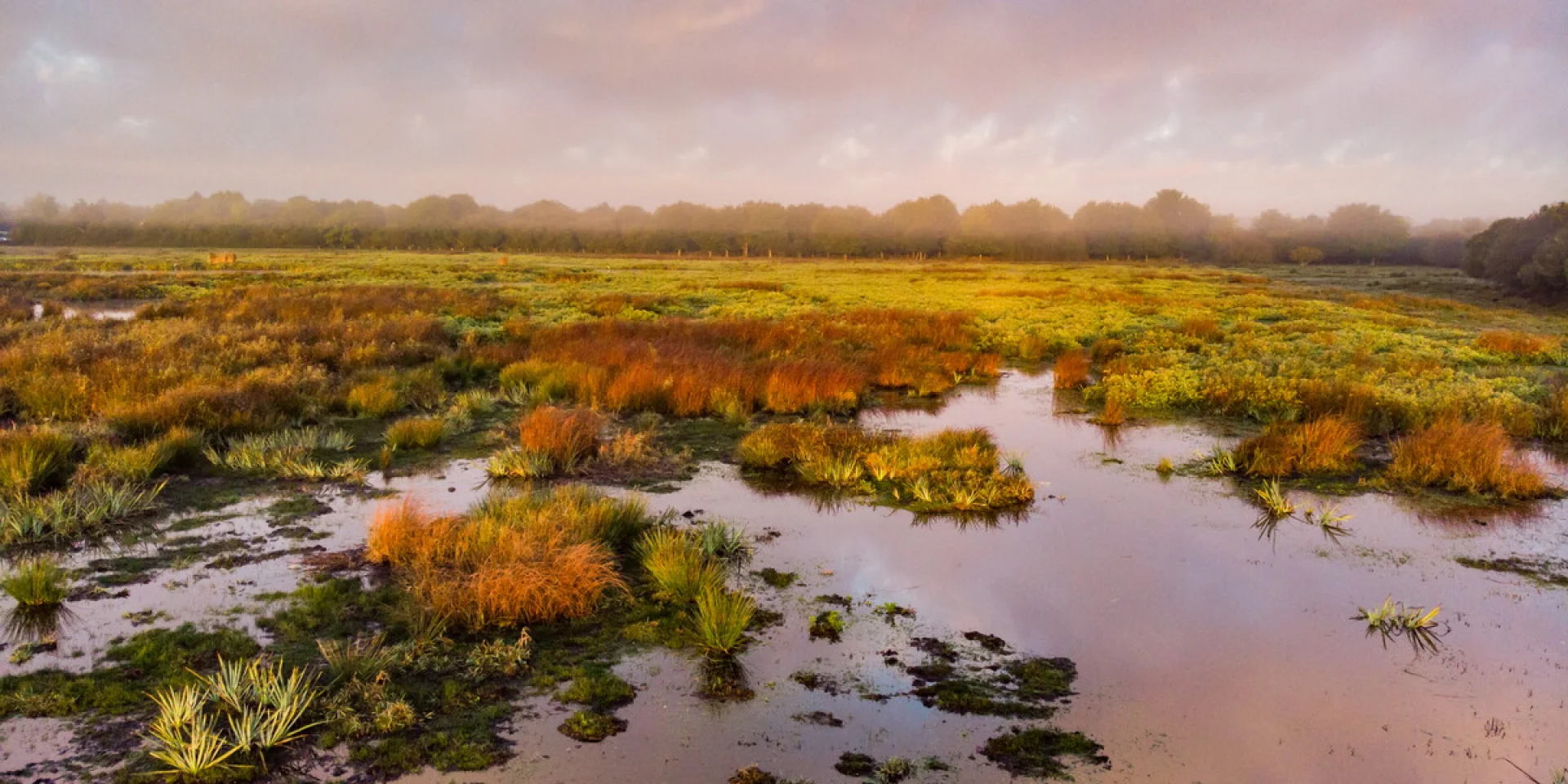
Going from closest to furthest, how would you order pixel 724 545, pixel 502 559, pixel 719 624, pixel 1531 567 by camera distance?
pixel 719 624 < pixel 502 559 < pixel 1531 567 < pixel 724 545

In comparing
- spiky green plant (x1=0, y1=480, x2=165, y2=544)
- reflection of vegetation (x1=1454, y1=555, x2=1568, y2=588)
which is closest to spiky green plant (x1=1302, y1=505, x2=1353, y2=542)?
reflection of vegetation (x1=1454, y1=555, x2=1568, y2=588)

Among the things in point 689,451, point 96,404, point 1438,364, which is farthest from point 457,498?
point 1438,364

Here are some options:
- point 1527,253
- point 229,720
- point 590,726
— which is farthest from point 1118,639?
point 1527,253

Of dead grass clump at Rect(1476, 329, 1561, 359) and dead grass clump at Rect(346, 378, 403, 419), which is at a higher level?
dead grass clump at Rect(1476, 329, 1561, 359)

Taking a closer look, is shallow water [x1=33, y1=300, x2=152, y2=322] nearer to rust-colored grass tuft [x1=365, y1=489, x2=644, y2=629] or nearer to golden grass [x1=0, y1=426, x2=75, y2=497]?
golden grass [x1=0, y1=426, x2=75, y2=497]

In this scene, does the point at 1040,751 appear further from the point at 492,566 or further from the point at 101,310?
the point at 101,310

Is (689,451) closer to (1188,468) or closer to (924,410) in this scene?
(924,410)

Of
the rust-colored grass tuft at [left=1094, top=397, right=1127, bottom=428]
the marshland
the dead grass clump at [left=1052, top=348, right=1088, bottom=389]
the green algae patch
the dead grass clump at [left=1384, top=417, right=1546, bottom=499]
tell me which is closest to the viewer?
the green algae patch

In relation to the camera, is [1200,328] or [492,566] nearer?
[492,566]
